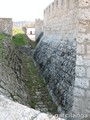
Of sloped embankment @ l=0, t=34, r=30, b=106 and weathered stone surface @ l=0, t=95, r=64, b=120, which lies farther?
sloped embankment @ l=0, t=34, r=30, b=106

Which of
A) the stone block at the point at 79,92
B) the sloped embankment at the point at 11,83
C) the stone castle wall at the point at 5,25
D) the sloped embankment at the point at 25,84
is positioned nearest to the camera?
the stone block at the point at 79,92

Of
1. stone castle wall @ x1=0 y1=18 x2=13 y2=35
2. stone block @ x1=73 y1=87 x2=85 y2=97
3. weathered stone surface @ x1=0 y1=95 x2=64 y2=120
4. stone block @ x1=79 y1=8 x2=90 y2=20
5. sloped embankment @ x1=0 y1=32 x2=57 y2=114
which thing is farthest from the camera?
stone castle wall @ x1=0 y1=18 x2=13 y2=35

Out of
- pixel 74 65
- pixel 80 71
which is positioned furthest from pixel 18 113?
pixel 74 65

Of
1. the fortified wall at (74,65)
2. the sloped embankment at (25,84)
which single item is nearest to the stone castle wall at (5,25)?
the sloped embankment at (25,84)

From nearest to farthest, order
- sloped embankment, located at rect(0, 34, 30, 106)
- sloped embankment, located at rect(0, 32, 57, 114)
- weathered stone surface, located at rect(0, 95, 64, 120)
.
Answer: weathered stone surface, located at rect(0, 95, 64, 120) < sloped embankment, located at rect(0, 34, 30, 106) < sloped embankment, located at rect(0, 32, 57, 114)

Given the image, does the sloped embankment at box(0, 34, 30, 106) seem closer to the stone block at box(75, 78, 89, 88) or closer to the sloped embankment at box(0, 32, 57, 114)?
the sloped embankment at box(0, 32, 57, 114)

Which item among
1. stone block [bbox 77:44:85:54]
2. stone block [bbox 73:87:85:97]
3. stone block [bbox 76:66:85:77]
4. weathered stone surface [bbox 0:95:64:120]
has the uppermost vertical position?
stone block [bbox 77:44:85:54]

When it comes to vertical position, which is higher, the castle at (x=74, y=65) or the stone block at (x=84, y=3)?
the stone block at (x=84, y=3)

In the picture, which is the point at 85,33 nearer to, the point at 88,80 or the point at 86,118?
the point at 88,80

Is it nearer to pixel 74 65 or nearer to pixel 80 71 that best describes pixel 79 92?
pixel 80 71

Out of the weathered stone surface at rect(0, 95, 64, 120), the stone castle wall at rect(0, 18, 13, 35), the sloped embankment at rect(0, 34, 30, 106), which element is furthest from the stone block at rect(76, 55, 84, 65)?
the stone castle wall at rect(0, 18, 13, 35)

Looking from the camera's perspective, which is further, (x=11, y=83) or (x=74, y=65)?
(x=74, y=65)

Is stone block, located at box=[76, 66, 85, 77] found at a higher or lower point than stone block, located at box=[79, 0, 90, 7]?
lower

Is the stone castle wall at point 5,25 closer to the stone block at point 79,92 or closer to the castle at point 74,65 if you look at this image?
the castle at point 74,65
